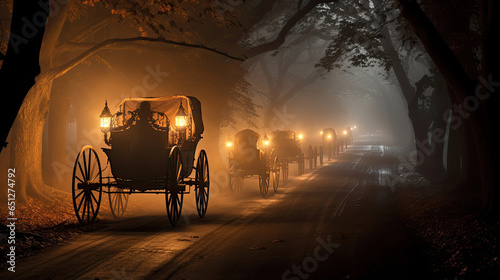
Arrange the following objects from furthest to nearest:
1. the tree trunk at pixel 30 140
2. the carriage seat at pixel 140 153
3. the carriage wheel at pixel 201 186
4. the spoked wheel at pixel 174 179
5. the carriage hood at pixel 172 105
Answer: the carriage hood at pixel 172 105 → the tree trunk at pixel 30 140 → the carriage wheel at pixel 201 186 → the carriage seat at pixel 140 153 → the spoked wheel at pixel 174 179

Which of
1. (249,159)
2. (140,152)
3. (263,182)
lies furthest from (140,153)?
(249,159)

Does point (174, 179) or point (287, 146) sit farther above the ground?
point (287, 146)

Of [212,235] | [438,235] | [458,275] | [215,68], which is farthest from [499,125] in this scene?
[215,68]

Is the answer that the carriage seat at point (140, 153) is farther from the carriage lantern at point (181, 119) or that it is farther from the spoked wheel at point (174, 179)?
the carriage lantern at point (181, 119)

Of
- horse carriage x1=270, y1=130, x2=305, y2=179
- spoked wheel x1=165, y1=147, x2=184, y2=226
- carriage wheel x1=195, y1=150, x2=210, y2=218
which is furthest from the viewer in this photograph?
horse carriage x1=270, y1=130, x2=305, y2=179

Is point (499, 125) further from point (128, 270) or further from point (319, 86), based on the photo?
point (319, 86)

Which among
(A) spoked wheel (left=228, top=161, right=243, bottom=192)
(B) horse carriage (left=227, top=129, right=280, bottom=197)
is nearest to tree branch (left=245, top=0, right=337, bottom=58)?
(B) horse carriage (left=227, top=129, right=280, bottom=197)

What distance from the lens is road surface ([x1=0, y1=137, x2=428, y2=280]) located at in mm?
8633

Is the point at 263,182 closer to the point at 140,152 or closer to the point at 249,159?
the point at 249,159

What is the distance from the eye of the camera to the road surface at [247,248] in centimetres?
863

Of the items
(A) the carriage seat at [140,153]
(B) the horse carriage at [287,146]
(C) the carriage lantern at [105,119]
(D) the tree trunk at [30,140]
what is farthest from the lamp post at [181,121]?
(B) the horse carriage at [287,146]

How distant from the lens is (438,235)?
39.0 feet

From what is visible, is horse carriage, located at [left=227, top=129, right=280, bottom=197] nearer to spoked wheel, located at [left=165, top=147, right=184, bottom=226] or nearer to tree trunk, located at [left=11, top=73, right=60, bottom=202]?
spoked wheel, located at [left=165, top=147, right=184, bottom=226]

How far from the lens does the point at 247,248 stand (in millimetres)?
10555
